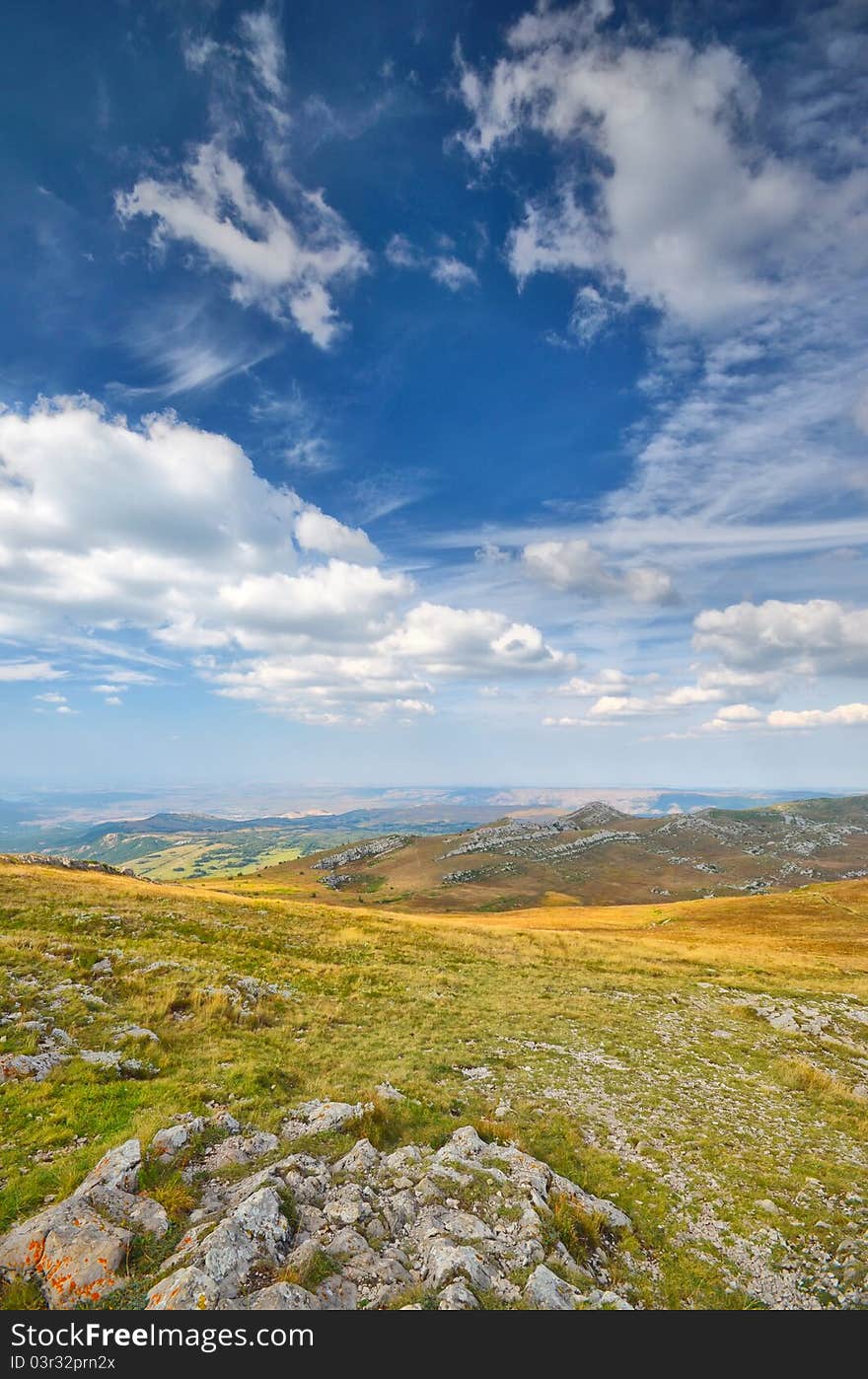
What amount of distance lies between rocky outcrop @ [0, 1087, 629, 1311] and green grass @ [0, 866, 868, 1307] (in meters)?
0.62

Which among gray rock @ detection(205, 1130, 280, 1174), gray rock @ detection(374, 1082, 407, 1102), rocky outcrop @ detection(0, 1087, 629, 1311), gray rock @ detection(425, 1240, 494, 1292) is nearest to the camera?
rocky outcrop @ detection(0, 1087, 629, 1311)

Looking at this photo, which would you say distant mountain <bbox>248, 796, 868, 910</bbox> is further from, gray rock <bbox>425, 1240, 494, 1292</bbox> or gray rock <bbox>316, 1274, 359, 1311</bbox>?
gray rock <bbox>316, 1274, 359, 1311</bbox>

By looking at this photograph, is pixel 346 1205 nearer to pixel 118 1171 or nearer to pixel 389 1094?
pixel 118 1171

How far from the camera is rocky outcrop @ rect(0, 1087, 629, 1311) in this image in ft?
27.3

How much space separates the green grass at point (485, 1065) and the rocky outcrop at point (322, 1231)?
620mm

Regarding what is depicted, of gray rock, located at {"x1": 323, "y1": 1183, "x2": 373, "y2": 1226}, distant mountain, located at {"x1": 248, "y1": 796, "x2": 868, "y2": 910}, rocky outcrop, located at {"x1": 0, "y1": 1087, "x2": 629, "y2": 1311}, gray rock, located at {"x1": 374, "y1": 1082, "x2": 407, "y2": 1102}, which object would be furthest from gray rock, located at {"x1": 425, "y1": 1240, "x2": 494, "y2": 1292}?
distant mountain, located at {"x1": 248, "y1": 796, "x2": 868, "y2": 910}

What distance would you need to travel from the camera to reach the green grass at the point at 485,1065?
1156 centimetres

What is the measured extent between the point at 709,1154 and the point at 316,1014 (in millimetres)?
14968

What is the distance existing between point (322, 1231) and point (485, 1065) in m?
10.9

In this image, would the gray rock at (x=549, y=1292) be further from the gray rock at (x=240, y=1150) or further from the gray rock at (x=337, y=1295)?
the gray rock at (x=240, y=1150)

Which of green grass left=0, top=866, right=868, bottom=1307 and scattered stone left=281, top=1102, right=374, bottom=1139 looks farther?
scattered stone left=281, top=1102, right=374, bottom=1139

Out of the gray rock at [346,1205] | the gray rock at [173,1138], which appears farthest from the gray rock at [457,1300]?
the gray rock at [173,1138]

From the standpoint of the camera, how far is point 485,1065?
19.3 m
